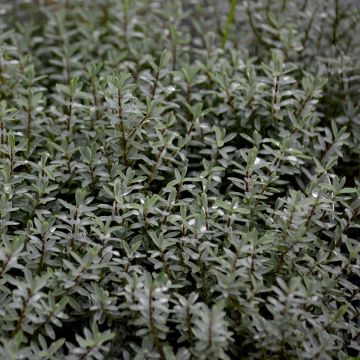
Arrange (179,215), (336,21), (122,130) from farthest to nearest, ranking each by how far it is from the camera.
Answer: (336,21), (122,130), (179,215)

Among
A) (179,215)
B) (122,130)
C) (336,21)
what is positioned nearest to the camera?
(179,215)

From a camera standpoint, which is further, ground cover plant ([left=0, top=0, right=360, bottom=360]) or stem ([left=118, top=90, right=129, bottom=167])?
stem ([left=118, top=90, right=129, bottom=167])

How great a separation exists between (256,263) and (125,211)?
48cm

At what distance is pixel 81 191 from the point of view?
193 centimetres

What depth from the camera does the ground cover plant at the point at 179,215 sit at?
170 centimetres

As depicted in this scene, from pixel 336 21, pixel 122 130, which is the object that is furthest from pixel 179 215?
pixel 336 21

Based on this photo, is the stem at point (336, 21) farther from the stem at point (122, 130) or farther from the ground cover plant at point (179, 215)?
the stem at point (122, 130)

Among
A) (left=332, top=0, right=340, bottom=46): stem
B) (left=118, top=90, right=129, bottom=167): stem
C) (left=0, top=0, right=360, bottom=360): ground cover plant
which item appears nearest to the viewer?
(left=0, top=0, right=360, bottom=360): ground cover plant

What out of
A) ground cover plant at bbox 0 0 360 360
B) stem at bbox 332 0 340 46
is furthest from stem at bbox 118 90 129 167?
stem at bbox 332 0 340 46

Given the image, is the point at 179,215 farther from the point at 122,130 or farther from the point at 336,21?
the point at 336,21

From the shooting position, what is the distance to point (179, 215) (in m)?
1.96

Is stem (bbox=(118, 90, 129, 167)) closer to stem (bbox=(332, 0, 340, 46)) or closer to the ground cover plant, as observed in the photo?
the ground cover plant

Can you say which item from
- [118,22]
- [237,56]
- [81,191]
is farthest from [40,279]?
[118,22]

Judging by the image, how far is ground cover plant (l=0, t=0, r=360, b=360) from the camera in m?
1.70
